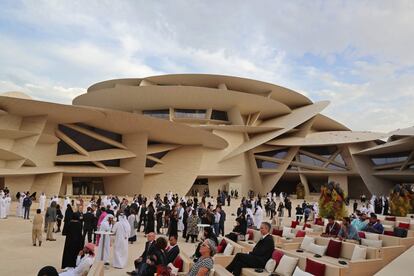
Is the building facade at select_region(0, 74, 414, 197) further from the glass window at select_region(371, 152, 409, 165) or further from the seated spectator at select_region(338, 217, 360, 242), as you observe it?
the seated spectator at select_region(338, 217, 360, 242)

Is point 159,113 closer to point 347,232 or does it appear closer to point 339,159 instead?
point 339,159

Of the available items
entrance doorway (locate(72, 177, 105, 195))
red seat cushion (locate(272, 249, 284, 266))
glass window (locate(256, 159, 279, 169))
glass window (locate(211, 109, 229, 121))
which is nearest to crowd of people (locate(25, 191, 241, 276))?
red seat cushion (locate(272, 249, 284, 266))

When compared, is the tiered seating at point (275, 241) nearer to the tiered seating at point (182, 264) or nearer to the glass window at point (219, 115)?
the tiered seating at point (182, 264)

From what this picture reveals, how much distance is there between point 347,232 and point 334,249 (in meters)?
1.30

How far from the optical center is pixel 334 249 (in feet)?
26.2

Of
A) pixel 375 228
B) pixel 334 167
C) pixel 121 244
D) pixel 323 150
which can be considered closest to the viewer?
pixel 121 244

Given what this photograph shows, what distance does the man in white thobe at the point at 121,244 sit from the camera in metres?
8.84

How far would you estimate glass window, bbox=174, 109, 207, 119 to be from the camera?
39094 mm

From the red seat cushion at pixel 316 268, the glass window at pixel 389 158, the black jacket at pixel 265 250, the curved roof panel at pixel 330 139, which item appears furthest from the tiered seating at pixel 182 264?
the glass window at pixel 389 158

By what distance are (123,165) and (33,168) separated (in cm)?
822

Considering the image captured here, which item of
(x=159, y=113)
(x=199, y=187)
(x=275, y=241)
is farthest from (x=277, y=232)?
(x=159, y=113)

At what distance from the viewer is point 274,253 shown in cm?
666

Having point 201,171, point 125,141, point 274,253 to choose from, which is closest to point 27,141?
point 125,141

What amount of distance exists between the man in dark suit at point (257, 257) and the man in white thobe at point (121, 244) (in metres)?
3.40
